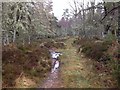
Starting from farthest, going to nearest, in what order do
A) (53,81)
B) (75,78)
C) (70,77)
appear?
(70,77)
(75,78)
(53,81)

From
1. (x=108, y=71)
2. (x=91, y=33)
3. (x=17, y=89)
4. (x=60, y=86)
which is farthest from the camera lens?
(x=91, y=33)

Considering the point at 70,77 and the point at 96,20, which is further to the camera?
the point at 96,20

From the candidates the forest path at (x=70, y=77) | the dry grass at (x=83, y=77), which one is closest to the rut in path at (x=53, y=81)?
the forest path at (x=70, y=77)

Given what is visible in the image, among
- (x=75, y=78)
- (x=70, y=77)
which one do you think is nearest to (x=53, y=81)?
(x=70, y=77)

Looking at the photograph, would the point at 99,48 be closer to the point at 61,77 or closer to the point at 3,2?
the point at 61,77

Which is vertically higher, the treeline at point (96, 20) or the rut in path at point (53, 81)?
the treeline at point (96, 20)

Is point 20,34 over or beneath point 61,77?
over

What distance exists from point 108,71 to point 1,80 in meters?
6.02

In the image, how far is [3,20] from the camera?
22641mm

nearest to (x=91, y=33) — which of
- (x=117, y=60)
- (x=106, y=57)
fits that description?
(x=106, y=57)

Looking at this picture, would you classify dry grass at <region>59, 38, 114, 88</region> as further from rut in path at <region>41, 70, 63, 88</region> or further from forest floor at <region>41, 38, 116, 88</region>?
rut in path at <region>41, 70, 63, 88</region>

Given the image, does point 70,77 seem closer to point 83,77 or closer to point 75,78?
point 75,78

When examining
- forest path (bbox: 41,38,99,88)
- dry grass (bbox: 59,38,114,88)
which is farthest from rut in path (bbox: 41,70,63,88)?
dry grass (bbox: 59,38,114,88)

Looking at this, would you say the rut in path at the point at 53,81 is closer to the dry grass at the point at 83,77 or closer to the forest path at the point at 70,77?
the forest path at the point at 70,77
